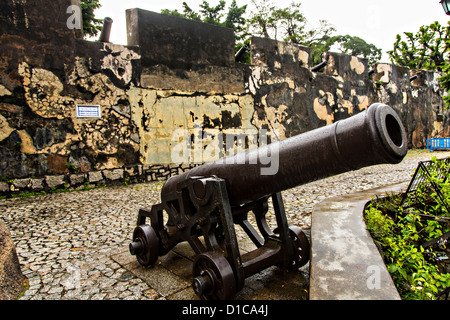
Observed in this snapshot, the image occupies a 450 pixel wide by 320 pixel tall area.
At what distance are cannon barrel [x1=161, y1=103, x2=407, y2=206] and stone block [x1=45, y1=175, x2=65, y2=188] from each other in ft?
18.4

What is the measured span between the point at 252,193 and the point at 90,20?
14703 mm

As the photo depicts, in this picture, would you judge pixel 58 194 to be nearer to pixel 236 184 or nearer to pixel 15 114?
pixel 15 114

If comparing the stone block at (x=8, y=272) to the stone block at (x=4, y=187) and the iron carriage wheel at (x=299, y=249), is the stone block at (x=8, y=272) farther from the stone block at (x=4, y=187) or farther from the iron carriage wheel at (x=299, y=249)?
the stone block at (x=4, y=187)

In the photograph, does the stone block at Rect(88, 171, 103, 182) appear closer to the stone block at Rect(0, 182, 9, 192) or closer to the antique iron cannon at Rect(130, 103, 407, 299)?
the stone block at Rect(0, 182, 9, 192)

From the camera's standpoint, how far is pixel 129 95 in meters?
7.70

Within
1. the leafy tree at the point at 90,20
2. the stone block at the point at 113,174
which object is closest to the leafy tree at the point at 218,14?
the leafy tree at the point at 90,20

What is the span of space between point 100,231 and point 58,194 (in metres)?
3.24

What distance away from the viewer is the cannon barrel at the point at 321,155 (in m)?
1.49

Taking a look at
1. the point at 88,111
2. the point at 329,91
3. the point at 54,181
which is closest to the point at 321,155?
the point at 54,181

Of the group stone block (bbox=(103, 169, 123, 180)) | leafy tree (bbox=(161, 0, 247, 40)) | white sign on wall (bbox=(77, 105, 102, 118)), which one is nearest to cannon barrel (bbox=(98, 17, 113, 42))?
white sign on wall (bbox=(77, 105, 102, 118))

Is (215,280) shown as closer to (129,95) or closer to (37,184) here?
(37,184)

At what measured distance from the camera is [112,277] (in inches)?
98.2

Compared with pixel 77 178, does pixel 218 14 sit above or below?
above
